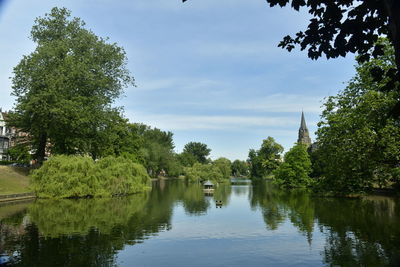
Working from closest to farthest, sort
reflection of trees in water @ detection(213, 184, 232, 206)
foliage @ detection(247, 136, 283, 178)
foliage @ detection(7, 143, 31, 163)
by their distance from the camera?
1. reflection of trees in water @ detection(213, 184, 232, 206)
2. foliage @ detection(7, 143, 31, 163)
3. foliage @ detection(247, 136, 283, 178)

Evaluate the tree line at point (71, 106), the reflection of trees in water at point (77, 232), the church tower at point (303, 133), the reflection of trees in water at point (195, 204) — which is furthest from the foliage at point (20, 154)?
the church tower at point (303, 133)

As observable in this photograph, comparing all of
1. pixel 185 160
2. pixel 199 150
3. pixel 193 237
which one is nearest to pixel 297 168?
pixel 193 237

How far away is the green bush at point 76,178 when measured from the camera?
129 feet

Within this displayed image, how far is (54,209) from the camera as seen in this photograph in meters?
31.0

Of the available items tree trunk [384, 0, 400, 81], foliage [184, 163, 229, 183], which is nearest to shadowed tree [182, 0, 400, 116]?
tree trunk [384, 0, 400, 81]

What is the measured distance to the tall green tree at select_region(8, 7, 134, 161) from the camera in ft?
132

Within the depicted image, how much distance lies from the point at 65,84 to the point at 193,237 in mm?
28382

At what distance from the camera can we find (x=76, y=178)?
39.7 meters

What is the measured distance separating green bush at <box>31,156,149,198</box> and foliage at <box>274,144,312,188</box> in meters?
40.5

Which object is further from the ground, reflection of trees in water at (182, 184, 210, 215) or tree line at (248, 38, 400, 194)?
tree line at (248, 38, 400, 194)

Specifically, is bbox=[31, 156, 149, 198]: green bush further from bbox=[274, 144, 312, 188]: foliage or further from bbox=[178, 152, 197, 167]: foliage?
bbox=[178, 152, 197, 167]: foliage

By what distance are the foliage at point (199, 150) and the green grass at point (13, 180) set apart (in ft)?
469

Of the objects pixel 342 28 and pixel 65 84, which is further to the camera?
pixel 65 84

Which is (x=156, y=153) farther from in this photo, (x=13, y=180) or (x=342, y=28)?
(x=342, y=28)
